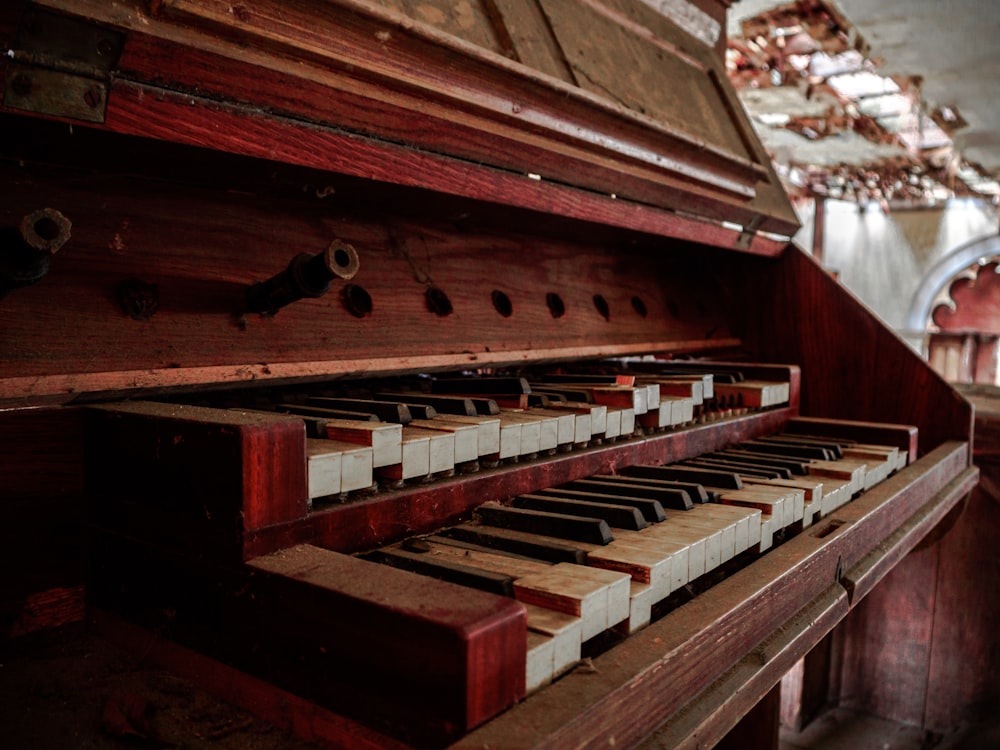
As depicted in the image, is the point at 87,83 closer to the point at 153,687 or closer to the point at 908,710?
the point at 153,687

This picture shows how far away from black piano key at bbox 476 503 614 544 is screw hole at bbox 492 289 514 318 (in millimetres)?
899

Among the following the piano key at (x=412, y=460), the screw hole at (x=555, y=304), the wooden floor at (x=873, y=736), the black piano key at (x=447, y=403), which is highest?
the screw hole at (x=555, y=304)

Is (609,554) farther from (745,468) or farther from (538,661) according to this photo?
(745,468)

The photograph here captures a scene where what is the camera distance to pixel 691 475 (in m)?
1.75

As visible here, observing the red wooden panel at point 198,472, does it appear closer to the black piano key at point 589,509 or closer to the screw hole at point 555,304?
the black piano key at point 589,509

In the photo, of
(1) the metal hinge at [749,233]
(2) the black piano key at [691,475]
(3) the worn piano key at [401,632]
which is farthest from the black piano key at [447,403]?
(1) the metal hinge at [749,233]

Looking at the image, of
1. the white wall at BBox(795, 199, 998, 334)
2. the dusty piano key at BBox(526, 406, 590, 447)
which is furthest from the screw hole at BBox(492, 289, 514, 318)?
the white wall at BBox(795, 199, 998, 334)

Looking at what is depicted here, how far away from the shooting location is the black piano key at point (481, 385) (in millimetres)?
1681

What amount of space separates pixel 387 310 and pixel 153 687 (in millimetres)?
991

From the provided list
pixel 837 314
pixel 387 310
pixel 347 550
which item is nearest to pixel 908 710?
pixel 837 314

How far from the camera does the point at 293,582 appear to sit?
0.96m

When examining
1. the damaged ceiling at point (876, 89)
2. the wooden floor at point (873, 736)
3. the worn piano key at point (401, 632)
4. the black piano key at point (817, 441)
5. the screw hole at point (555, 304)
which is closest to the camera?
the worn piano key at point (401, 632)

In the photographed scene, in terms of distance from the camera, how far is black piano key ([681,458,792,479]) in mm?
1867

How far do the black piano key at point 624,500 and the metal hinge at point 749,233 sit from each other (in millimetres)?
1611
